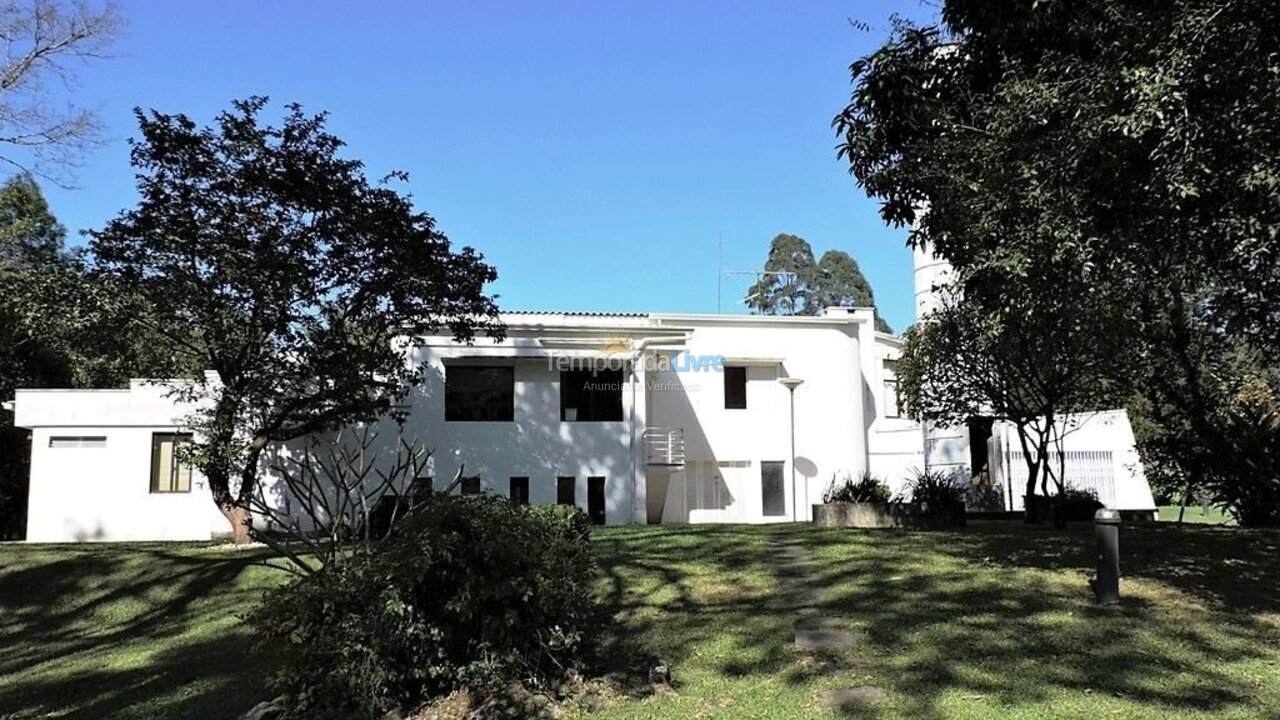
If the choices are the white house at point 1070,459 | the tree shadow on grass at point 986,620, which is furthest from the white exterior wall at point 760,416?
the tree shadow on grass at point 986,620

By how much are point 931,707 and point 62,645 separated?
10.8 meters

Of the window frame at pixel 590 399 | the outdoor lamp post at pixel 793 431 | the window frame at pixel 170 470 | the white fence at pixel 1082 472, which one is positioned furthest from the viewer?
the outdoor lamp post at pixel 793 431

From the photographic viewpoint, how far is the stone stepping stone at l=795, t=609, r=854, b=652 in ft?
24.1

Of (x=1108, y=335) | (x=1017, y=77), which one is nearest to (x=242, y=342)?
(x=1017, y=77)

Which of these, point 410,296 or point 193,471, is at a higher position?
point 410,296

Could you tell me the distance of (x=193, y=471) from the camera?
22.2 meters

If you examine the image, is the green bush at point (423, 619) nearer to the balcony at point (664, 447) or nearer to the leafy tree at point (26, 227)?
the leafy tree at point (26, 227)

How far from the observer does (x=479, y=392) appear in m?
23.1

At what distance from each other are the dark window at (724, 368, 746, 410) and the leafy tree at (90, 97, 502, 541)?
10684mm

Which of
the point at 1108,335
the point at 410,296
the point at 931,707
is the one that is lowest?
the point at 931,707

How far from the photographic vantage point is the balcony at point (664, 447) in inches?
950

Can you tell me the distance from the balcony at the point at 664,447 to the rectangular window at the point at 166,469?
1159 centimetres

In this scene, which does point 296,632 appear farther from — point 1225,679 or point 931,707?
point 1225,679

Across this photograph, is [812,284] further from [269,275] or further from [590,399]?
[269,275]
